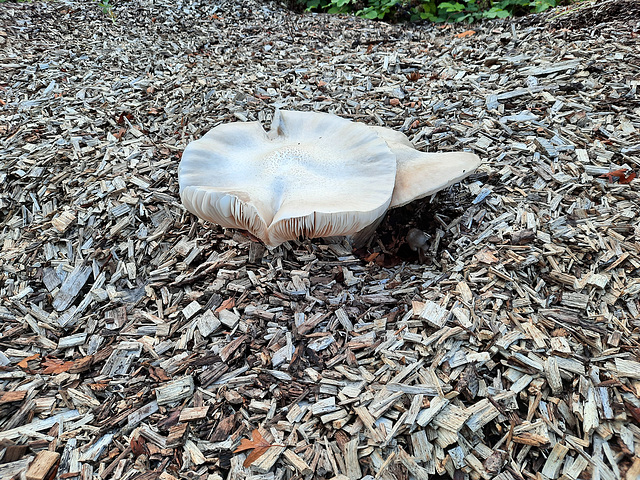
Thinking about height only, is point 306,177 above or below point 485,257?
above

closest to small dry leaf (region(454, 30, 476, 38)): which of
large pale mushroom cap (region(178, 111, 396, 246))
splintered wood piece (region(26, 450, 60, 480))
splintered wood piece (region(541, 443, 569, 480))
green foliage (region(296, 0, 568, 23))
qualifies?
green foliage (region(296, 0, 568, 23))

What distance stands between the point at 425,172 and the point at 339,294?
873 millimetres

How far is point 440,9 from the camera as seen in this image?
6.20m

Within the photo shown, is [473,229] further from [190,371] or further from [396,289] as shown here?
[190,371]

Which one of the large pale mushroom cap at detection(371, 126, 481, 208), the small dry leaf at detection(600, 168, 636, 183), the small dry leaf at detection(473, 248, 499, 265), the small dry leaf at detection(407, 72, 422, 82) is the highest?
the small dry leaf at detection(407, 72, 422, 82)

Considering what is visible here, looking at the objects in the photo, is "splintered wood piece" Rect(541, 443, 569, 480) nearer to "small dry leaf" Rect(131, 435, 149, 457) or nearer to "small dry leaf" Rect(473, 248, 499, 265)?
"small dry leaf" Rect(473, 248, 499, 265)

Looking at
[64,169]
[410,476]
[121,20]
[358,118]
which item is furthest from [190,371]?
[121,20]

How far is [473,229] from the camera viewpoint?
8.63 feet

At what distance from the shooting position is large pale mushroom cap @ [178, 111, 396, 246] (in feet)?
7.16

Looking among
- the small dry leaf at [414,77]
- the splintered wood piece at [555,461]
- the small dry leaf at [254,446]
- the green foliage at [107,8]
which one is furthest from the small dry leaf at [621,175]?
the green foliage at [107,8]

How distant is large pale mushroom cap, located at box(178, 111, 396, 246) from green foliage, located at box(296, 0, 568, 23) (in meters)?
3.96

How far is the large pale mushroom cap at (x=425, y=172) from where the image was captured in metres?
2.38

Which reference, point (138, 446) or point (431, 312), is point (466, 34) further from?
point (138, 446)

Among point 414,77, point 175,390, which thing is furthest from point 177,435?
point 414,77
